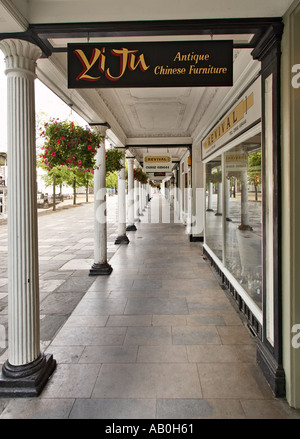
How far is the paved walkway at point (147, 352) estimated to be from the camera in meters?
2.45

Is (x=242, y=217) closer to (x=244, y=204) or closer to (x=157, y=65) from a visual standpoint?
(x=244, y=204)

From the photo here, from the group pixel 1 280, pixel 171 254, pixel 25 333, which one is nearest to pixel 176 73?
pixel 25 333

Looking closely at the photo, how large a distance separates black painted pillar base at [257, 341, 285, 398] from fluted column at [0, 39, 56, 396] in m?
1.96

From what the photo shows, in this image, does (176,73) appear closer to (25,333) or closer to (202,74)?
(202,74)

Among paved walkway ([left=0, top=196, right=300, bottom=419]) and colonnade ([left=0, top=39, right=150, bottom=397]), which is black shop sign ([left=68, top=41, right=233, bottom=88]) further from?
paved walkway ([left=0, top=196, right=300, bottom=419])

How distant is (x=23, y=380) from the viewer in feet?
8.75

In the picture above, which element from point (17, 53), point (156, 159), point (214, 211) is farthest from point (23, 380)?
point (156, 159)

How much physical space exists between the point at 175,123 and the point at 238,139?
4.37m

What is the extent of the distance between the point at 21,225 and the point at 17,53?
1.46 meters

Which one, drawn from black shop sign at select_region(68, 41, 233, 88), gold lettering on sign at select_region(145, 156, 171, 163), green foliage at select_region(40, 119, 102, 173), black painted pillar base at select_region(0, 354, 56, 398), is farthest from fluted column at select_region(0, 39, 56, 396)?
gold lettering on sign at select_region(145, 156, 171, 163)

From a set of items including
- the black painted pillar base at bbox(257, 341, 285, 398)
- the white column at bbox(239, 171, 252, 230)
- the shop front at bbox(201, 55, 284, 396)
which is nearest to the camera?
the black painted pillar base at bbox(257, 341, 285, 398)

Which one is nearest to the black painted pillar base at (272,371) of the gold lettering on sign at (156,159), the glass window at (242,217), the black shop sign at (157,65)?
the glass window at (242,217)

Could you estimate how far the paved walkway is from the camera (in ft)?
8.04

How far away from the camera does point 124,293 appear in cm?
514
